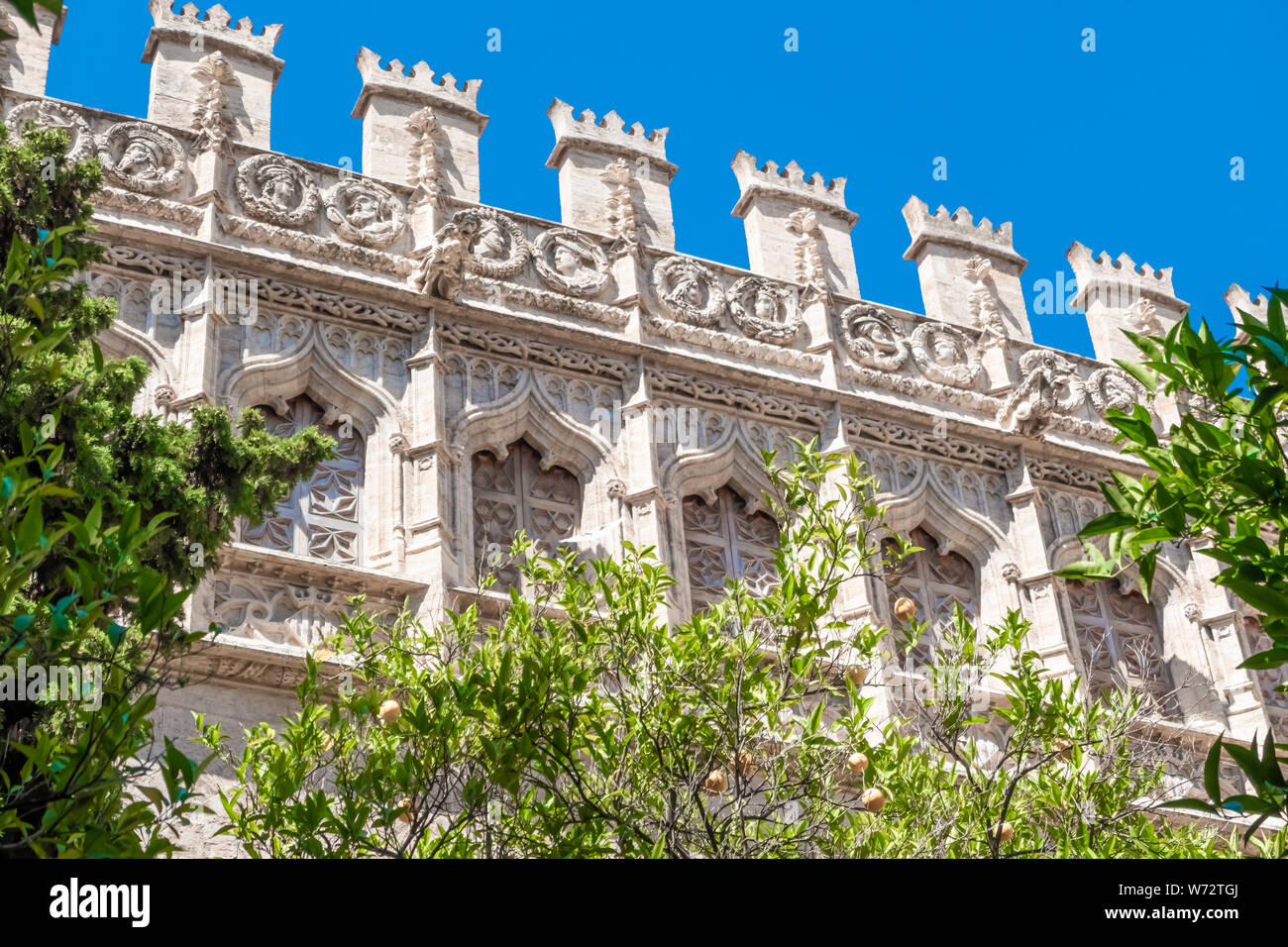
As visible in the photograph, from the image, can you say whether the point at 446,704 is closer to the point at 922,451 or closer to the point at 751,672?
the point at 751,672

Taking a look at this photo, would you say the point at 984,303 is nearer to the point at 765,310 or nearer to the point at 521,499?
the point at 765,310

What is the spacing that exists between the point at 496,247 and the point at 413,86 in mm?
2226

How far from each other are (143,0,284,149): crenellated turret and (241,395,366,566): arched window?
2.79m

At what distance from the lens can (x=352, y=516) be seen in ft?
45.2

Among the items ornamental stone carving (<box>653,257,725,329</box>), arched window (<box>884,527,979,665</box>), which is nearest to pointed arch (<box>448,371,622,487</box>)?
ornamental stone carving (<box>653,257,725,329</box>)

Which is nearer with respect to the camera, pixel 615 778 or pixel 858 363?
pixel 615 778

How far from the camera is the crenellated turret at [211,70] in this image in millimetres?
15445

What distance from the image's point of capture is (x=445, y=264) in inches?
579

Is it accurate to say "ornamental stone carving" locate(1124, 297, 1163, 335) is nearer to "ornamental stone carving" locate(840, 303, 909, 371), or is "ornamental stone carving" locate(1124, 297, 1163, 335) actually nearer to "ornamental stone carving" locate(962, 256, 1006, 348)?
"ornamental stone carving" locate(962, 256, 1006, 348)

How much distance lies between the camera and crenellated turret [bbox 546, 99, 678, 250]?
55.0 ft

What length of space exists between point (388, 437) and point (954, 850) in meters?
7.18

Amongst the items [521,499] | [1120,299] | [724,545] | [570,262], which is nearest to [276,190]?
[570,262]

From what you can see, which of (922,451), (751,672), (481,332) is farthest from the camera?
(922,451)

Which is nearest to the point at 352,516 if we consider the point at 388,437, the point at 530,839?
the point at 388,437
